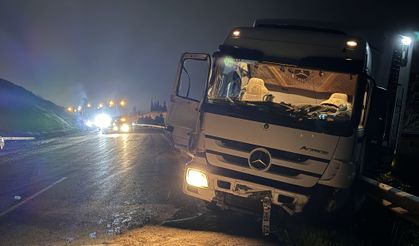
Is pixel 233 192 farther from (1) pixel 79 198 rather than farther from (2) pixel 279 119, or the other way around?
(1) pixel 79 198

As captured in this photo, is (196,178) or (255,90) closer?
(196,178)

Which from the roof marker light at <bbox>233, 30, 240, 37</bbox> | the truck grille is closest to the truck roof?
the roof marker light at <bbox>233, 30, 240, 37</bbox>

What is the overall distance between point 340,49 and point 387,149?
153 inches

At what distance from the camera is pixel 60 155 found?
16.8 m

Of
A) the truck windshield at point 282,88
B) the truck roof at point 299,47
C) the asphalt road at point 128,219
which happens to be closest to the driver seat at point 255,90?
the truck windshield at point 282,88

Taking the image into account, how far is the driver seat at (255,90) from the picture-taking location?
6648mm

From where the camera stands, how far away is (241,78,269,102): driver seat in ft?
21.8

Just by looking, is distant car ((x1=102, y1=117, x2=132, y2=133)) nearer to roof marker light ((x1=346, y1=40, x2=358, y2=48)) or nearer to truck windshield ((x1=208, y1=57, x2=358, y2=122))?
truck windshield ((x1=208, y1=57, x2=358, y2=122))

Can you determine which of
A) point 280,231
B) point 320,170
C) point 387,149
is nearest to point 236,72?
point 320,170

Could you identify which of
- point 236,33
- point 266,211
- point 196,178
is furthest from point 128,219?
point 236,33

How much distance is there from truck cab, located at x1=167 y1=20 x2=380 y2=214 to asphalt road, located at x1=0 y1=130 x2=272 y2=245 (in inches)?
40.1

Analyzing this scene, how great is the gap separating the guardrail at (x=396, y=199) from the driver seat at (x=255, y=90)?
2594mm

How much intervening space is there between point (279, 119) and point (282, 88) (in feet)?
4.26

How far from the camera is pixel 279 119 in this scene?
5883 mm
